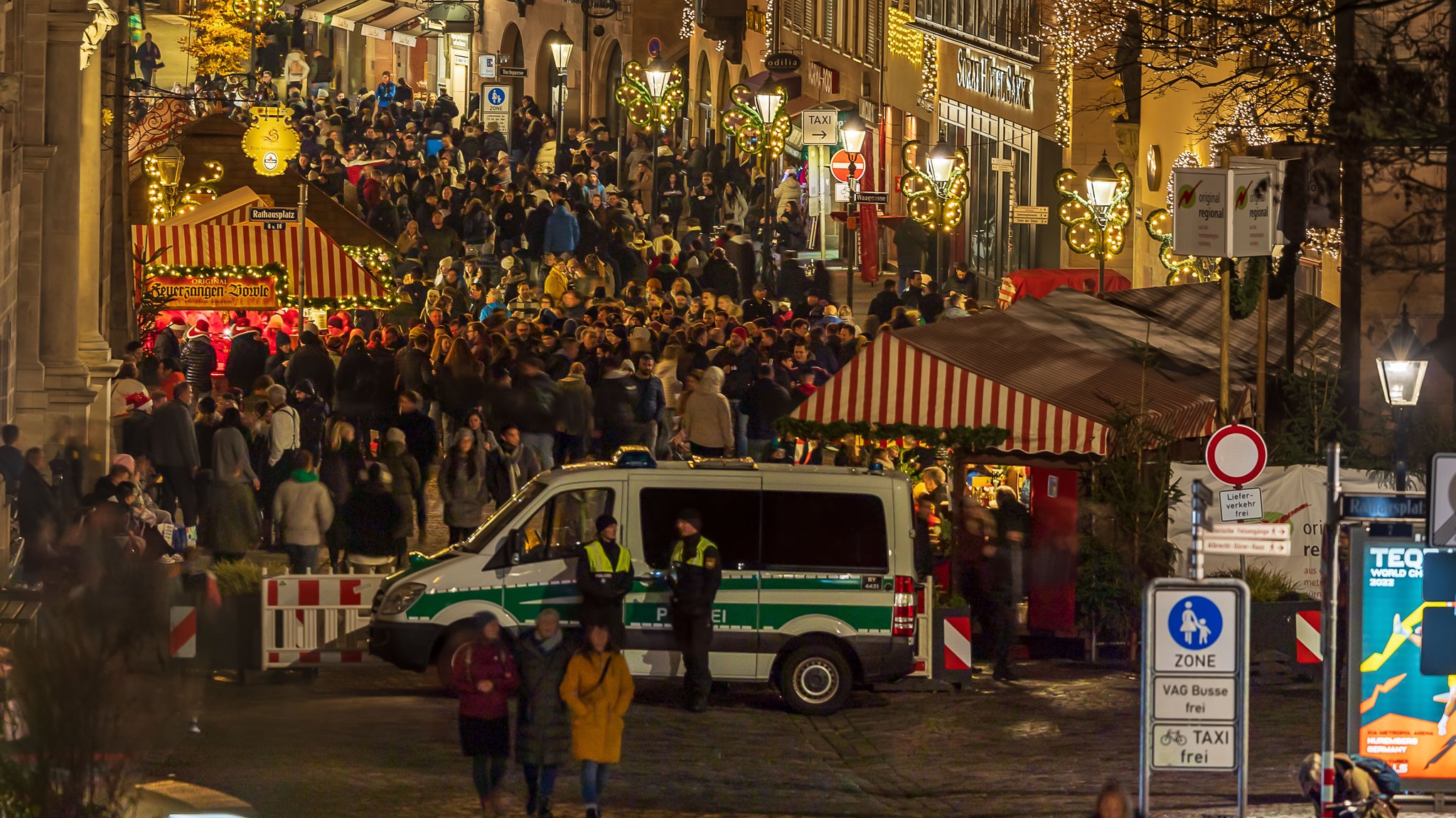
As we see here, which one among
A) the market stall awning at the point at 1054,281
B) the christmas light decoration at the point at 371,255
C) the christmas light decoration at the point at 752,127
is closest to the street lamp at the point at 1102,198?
the market stall awning at the point at 1054,281

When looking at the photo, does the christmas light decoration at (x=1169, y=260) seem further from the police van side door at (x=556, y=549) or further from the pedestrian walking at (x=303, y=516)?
the police van side door at (x=556, y=549)

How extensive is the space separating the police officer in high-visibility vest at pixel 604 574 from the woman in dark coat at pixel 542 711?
319 centimetres

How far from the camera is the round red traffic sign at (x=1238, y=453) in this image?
58.0 ft

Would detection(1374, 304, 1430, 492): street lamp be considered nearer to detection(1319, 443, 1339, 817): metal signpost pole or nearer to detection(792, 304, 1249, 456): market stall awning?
detection(792, 304, 1249, 456): market stall awning

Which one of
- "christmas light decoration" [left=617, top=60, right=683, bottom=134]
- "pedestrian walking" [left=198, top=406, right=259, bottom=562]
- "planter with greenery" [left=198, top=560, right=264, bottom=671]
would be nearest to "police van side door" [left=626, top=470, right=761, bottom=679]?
"planter with greenery" [left=198, top=560, right=264, bottom=671]

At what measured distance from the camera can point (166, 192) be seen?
3500cm

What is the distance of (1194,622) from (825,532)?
526 centimetres

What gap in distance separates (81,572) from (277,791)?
2.60m

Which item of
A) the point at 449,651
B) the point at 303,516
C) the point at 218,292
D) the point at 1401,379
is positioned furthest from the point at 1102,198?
the point at 449,651

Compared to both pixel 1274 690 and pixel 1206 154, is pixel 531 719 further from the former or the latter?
pixel 1206 154

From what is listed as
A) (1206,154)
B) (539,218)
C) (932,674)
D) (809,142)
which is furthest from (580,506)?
(1206,154)

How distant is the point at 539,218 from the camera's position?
3984cm

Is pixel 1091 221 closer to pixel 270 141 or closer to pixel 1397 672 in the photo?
pixel 270 141

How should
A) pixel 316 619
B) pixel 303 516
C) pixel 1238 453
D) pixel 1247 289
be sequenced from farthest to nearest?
1. pixel 1247 289
2. pixel 303 516
3. pixel 316 619
4. pixel 1238 453
